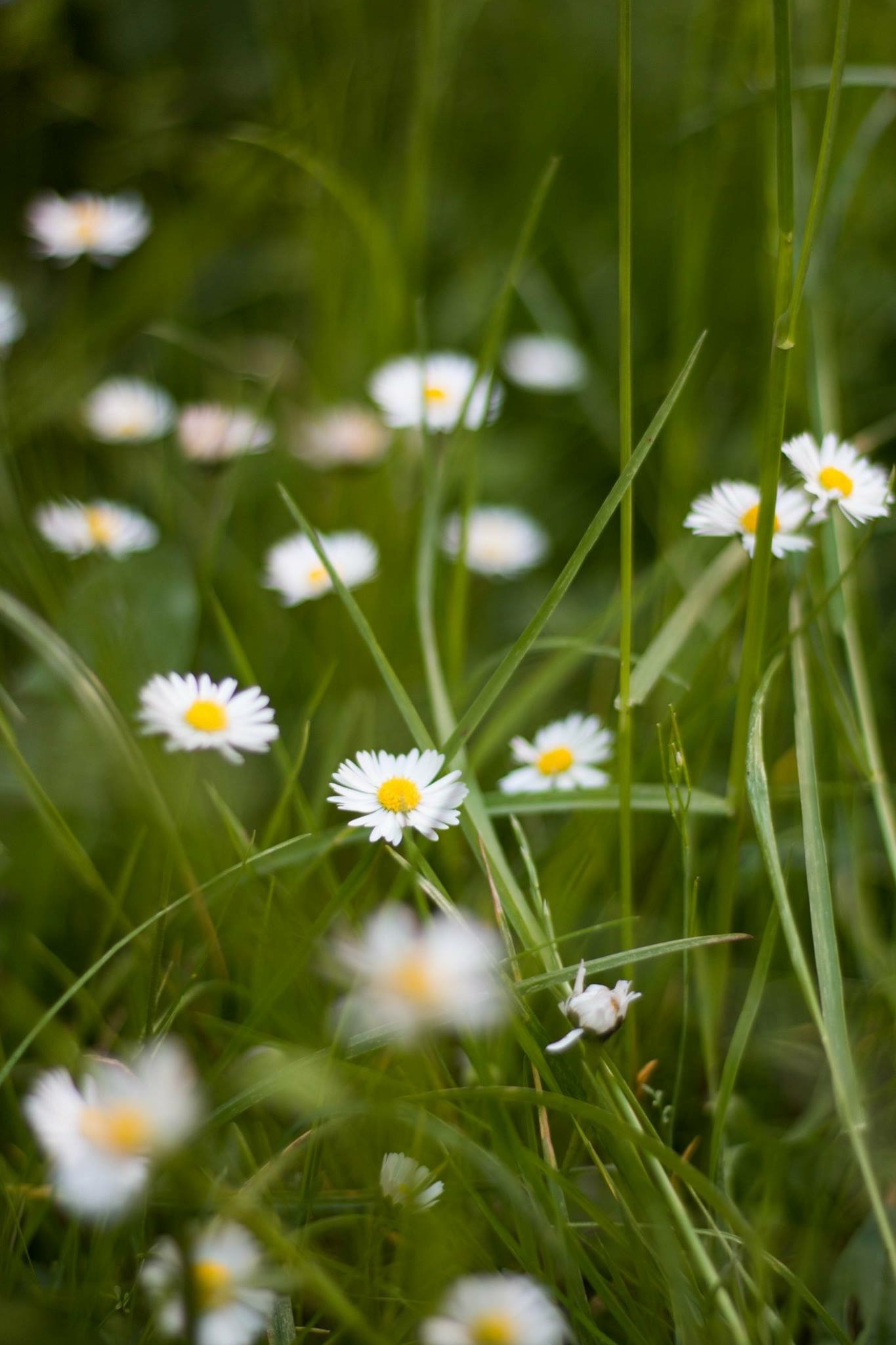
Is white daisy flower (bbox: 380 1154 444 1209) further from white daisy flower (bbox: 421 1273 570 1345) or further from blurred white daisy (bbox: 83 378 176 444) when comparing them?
blurred white daisy (bbox: 83 378 176 444)

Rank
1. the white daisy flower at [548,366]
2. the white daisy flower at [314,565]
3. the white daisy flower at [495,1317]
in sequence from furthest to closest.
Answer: the white daisy flower at [548,366], the white daisy flower at [314,565], the white daisy flower at [495,1317]

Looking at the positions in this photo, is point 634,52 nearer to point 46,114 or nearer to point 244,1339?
point 46,114

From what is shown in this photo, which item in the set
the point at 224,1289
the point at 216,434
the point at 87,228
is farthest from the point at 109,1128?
the point at 87,228

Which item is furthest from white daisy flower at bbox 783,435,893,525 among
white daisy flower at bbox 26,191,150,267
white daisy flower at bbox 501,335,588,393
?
white daisy flower at bbox 26,191,150,267

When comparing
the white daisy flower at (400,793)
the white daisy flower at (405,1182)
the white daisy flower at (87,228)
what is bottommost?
the white daisy flower at (405,1182)

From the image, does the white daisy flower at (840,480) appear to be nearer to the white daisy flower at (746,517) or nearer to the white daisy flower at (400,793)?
A: the white daisy flower at (746,517)

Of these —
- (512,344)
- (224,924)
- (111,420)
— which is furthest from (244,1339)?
(512,344)

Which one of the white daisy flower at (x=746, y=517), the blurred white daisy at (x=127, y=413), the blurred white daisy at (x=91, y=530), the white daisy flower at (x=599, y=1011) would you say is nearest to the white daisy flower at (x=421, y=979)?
the white daisy flower at (x=599, y=1011)
